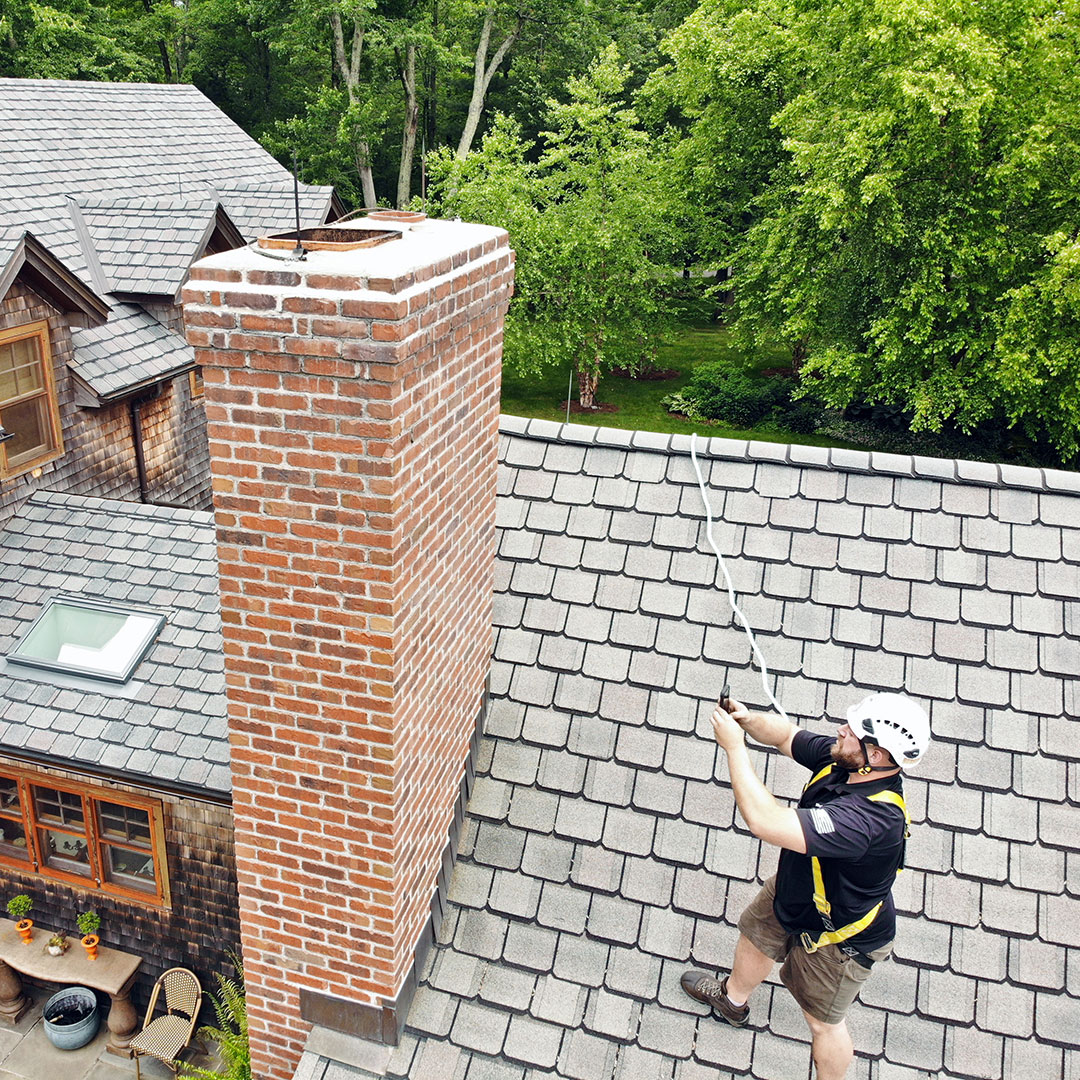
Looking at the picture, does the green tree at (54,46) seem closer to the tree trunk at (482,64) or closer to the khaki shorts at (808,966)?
the tree trunk at (482,64)

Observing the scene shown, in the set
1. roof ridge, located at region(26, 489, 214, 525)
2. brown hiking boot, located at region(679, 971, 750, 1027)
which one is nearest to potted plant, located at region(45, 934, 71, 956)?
roof ridge, located at region(26, 489, 214, 525)

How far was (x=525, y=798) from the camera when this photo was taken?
4062 millimetres

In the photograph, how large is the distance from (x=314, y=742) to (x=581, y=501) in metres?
1.98

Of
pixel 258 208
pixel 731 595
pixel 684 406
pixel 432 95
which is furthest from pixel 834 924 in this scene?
pixel 432 95

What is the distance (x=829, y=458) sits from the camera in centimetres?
450

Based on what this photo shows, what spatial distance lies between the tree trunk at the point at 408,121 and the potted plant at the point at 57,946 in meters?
27.0

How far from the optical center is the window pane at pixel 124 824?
25.2 feet

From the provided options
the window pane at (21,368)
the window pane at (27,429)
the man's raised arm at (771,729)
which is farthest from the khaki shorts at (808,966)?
the window pane at (21,368)

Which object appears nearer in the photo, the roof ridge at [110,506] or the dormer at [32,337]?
the dormer at [32,337]

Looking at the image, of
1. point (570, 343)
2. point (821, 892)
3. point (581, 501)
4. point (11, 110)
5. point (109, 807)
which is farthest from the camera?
point (570, 343)

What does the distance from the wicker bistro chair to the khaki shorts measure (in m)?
5.66

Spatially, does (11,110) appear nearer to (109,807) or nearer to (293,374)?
(109,807)

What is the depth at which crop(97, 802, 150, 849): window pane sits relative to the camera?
7.69 m

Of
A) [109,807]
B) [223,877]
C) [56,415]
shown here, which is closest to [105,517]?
[56,415]
